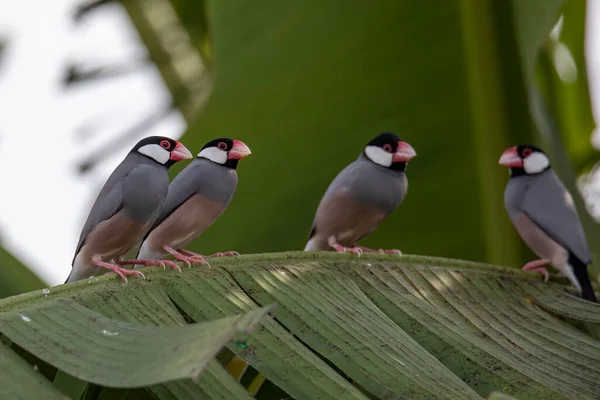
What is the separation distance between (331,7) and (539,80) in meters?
1.01

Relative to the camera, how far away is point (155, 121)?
11.2 ft

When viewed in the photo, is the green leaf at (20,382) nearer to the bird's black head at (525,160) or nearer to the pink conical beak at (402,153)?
the pink conical beak at (402,153)

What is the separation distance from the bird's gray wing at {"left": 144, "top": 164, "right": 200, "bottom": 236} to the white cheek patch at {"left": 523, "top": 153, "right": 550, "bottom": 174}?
935mm

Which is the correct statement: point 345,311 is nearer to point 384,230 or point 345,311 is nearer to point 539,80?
point 384,230

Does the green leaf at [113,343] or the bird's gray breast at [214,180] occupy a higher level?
the bird's gray breast at [214,180]

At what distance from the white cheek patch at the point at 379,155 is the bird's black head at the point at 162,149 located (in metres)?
0.67

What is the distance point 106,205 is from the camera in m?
1.85

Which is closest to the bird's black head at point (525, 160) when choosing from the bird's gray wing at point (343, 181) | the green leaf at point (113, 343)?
the bird's gray wing at point (343, 181)

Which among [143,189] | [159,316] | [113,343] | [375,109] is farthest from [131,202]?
[375,109]

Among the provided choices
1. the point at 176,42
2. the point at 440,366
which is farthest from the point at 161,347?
the point at 176,42

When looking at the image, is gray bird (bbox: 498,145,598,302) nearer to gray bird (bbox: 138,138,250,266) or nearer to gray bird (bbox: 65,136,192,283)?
gray bird (bbox: 138,138,250,266)

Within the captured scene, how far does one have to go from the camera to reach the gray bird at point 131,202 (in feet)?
5.98

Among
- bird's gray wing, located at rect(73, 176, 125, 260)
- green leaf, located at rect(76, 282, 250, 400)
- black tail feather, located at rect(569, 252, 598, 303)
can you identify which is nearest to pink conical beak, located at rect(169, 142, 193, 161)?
bird's gray wing, located at rect(73, 176, 125, 260)

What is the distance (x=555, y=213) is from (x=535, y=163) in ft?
0.50
